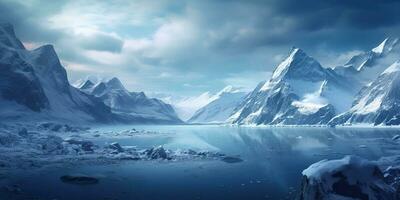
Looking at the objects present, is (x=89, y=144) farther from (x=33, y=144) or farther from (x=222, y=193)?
(x=222, y=193)

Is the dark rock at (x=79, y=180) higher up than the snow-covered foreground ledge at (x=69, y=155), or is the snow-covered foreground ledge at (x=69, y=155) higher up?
the snow-covered foreground ledge at (x=69, y=155)

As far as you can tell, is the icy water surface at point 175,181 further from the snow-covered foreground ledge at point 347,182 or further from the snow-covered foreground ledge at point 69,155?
the snow-covered foreground ledge at point 347,182

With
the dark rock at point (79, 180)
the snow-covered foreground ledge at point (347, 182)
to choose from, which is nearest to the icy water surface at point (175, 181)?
the dark rock at point (79, 180)

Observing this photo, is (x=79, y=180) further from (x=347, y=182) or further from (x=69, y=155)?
(x=347, y=182)

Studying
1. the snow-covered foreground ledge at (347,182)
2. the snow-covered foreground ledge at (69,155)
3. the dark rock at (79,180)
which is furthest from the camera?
the snow-covered foreground ledge at (69,155)

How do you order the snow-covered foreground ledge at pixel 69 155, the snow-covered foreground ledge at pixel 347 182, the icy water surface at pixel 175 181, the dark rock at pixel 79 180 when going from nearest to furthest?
the snow-covered foreground ledge at pixel 347 182, the icy water surface at pixel 175 181, the dark rock at pixel 79 180, the snow-covered foreground ledge at pixel 69 155

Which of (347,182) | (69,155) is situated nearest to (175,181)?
(347,182)

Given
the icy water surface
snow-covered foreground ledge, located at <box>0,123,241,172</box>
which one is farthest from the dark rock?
snow-covered foreground ledge, located at <box>0,123,241,172</box>

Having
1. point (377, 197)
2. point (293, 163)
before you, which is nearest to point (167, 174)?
point (293, 163)
